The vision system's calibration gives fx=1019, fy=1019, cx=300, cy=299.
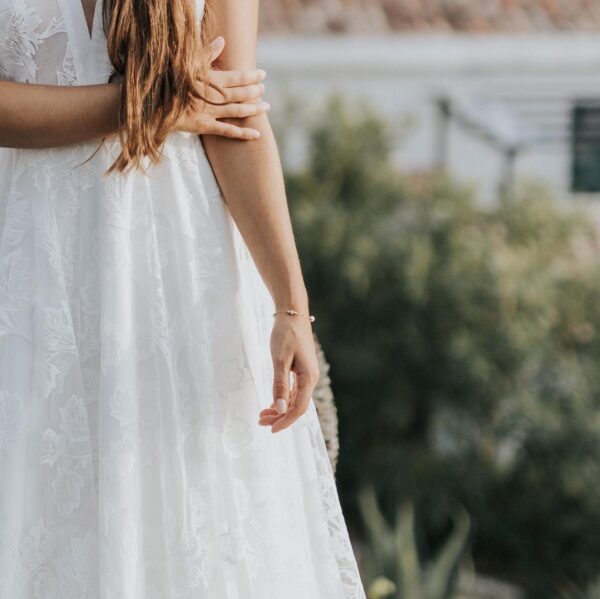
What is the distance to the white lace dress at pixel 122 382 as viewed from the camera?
4.46ft

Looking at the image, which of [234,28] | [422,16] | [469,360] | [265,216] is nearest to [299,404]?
[265,216]

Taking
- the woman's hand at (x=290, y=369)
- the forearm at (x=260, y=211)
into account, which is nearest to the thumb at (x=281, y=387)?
the woman's hand at (x=290, y=369)

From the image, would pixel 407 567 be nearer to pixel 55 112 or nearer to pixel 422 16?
pixel 55 112

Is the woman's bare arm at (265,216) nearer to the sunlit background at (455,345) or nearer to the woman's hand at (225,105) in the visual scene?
the woman's hand at (225,105)

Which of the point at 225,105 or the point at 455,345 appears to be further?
the point at 455,345

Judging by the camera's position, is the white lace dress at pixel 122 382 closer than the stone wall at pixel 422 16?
Yes

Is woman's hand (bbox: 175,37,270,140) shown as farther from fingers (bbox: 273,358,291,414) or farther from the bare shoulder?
fingers (bbox: 273,358,291,414)

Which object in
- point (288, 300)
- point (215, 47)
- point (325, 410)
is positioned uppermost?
point (215, 47)

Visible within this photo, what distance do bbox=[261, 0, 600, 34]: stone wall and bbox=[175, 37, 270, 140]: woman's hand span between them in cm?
695

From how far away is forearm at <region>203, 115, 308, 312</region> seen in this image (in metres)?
1.46

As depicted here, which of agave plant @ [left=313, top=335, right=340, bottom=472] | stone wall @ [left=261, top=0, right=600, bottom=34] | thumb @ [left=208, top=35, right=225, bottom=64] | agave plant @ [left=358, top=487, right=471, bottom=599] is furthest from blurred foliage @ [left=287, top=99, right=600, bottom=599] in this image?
thumb @ [left=208, top=35, right=225, bottom=64]

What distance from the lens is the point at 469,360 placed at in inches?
209

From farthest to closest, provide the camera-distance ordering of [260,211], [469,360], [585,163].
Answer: [585,163] → [469,360] → [260,211]

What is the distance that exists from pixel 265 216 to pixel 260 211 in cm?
1
